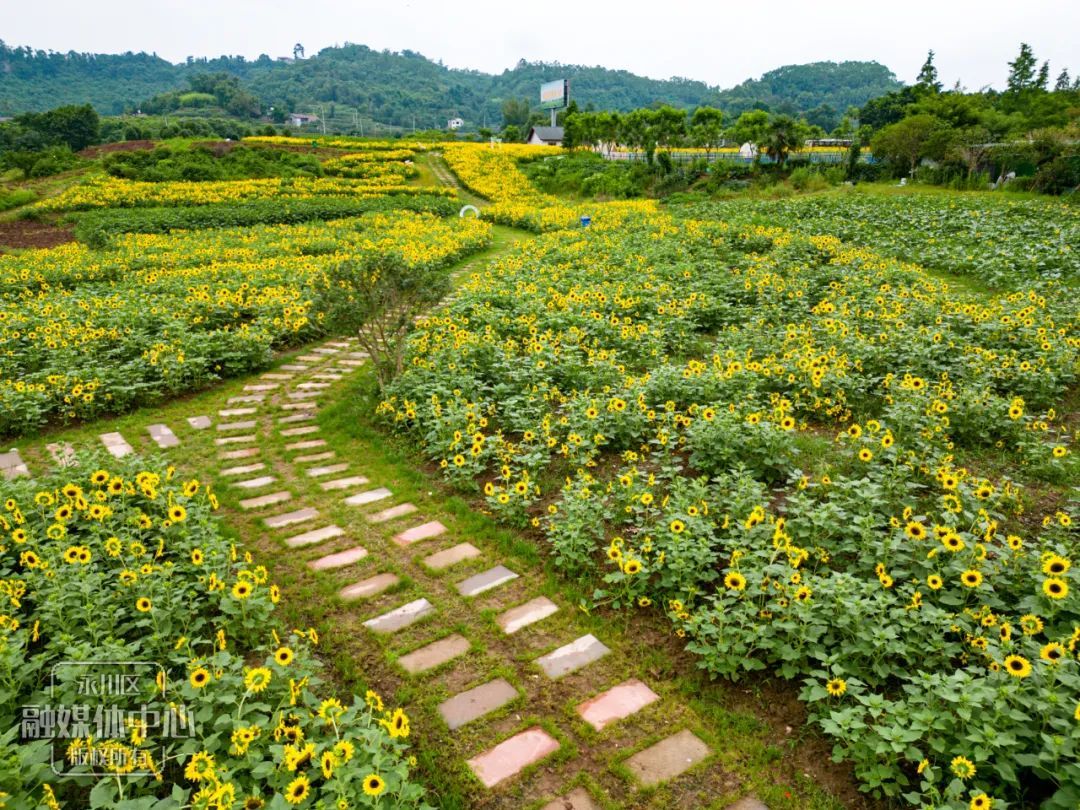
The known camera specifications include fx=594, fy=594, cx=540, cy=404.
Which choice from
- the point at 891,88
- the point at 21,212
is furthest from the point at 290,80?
the point at 21,212

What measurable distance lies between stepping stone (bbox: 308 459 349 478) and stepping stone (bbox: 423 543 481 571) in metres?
1.61

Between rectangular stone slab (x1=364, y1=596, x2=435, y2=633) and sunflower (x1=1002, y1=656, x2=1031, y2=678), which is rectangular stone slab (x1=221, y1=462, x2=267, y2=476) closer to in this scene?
rectangular stone slab (x1=364, y1=596, x2=435, y2=633)

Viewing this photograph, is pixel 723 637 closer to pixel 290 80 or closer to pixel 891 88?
pixel 891 88

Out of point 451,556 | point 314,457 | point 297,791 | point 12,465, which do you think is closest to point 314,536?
point 451,556

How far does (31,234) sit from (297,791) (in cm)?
A: 2291

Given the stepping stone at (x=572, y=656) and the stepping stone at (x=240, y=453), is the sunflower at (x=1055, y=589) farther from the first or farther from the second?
the stepping stone at (x=240, y=453)

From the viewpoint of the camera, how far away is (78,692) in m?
2.46

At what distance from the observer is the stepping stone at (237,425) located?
19.4 ft

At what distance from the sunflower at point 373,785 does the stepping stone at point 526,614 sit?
1.35 meters

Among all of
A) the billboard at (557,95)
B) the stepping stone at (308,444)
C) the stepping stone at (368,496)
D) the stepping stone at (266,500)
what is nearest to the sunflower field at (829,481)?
the stepping stone at (368,496)

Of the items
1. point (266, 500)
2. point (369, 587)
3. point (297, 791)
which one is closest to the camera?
point (297, 791)

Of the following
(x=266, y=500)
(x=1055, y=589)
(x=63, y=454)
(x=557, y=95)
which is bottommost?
(x=266, y=500)

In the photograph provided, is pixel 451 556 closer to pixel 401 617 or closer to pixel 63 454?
pixel 401 617

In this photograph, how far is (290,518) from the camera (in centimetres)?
442
